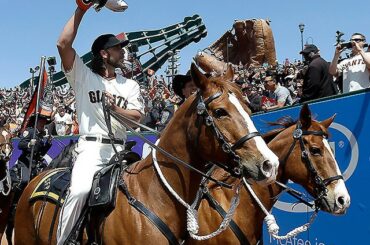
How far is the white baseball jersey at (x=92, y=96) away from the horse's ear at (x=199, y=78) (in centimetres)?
102

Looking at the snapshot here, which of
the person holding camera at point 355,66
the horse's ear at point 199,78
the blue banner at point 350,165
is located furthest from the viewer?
the person holding camera at point 355,66

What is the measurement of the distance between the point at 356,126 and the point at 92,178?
323 cm

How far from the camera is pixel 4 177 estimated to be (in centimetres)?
881

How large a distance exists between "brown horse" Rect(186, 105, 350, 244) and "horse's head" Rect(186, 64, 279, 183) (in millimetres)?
1662

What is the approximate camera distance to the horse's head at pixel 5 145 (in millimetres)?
8682

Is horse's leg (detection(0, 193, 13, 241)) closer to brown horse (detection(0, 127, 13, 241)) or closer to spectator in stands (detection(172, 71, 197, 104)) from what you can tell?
brown horse (detection(0, 127, 13, 241))

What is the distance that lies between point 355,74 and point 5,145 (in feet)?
18.9

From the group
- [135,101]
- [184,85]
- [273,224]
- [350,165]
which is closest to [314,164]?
[273,224]

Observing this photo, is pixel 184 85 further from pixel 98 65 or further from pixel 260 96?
pixel 260 96

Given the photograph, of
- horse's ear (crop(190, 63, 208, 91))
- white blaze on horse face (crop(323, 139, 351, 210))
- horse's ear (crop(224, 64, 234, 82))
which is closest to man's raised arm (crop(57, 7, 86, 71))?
horse's ear (crop(190, 63, 208, 91))

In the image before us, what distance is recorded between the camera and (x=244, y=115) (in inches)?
138

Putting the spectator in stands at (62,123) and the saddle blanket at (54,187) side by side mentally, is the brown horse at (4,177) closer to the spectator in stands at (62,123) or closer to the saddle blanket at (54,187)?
the saddle blanket at (54,187)

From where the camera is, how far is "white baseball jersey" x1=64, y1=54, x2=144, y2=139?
14.4ft

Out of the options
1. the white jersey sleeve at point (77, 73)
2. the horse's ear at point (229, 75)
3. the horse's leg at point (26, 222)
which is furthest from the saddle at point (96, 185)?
the horse's ear at point (229, 75)
